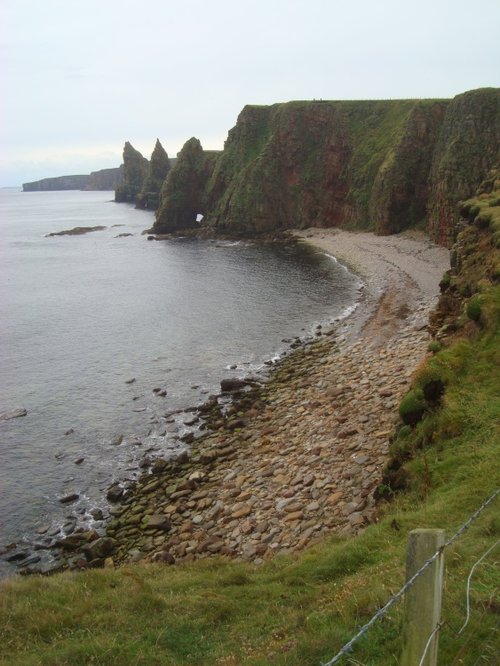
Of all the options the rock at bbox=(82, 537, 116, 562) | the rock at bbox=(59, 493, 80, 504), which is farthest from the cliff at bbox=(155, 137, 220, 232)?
the rock at bbox=(82, 537, 116, 562)

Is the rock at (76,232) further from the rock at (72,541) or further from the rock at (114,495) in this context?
the rock at (72,541)

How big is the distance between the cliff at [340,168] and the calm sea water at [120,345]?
1760cm

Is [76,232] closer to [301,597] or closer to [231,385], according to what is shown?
[231,385]

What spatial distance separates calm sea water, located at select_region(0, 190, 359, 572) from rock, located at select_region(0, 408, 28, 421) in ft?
1.30

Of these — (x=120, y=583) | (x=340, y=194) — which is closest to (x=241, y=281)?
(x=340, y=194)

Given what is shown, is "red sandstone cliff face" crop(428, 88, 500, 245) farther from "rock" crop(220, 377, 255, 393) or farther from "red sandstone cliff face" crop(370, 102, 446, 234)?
"rock" crop(220, 377, 255, 393)

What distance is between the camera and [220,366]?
37.4 meters

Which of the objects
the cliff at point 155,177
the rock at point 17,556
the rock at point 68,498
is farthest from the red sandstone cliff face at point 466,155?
the cliff at point 155,177

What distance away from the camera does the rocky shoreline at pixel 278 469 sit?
18.1 m

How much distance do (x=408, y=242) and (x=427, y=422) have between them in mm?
63397

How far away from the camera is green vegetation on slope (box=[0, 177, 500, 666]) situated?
8.05 meters

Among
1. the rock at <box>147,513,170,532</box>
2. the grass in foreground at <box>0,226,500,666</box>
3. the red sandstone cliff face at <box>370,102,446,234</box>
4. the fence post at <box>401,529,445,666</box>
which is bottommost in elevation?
the rock at <box>147,513,170,532</box>

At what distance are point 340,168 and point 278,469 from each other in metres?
90.7

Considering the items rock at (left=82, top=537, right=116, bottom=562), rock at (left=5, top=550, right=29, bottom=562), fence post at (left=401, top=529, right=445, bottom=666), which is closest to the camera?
fence post at (left=401, top=529, right=445, bottom=666)
